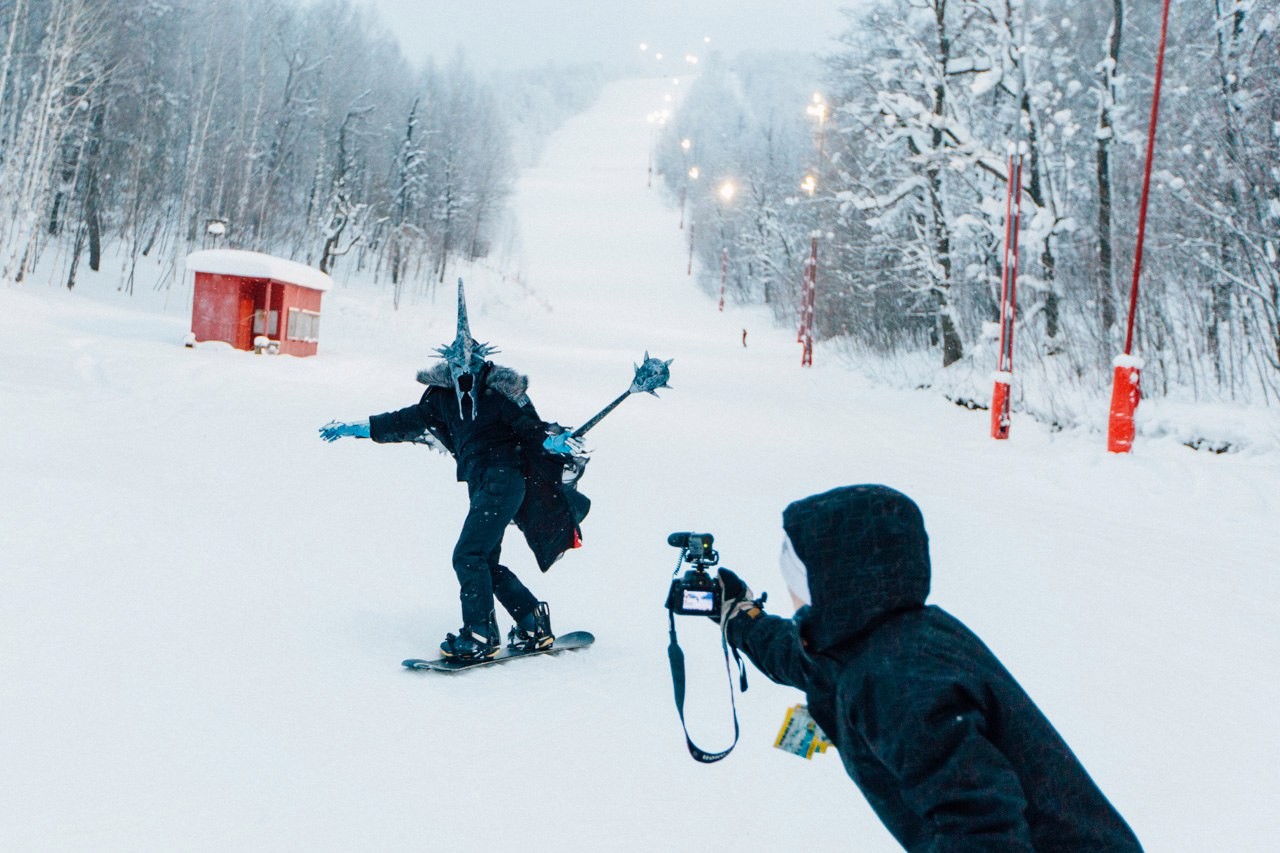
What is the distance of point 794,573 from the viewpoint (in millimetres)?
1902

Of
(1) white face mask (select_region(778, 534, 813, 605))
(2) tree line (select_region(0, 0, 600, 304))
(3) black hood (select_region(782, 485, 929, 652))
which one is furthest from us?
(2) tree line (select_region(0, 0, 600, 304))

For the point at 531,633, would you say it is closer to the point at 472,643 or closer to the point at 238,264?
the point at 472,643

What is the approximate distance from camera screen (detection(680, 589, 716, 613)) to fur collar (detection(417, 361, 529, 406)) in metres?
2.30

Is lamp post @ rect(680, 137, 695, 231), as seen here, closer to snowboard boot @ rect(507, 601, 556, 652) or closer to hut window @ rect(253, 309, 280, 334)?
hut window @ rect(253, 309, 280, 334)

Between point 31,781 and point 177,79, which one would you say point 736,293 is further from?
point 31,781

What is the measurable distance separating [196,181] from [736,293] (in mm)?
30292

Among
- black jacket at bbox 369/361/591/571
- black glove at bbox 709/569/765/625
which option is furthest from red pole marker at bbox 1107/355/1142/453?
black glove at bbox 709/569/765/625

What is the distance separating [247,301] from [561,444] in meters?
17.3

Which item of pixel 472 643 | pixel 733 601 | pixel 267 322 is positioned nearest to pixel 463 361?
pixel 472 643

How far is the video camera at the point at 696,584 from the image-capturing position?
88.9 inches

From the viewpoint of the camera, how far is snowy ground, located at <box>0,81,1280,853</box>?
10.3 ft

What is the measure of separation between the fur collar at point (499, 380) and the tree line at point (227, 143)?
20.0 meters

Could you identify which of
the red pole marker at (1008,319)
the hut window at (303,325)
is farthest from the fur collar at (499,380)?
the hut window at (303,325)

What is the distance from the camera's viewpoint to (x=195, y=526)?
6582 mm
